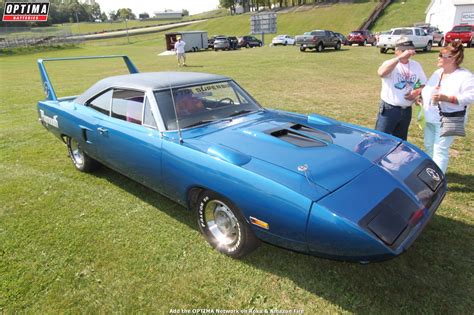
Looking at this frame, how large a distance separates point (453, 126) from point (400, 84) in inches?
30.5

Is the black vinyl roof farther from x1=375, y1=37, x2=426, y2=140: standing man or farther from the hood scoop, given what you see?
x1=375, y1=37, x2=426, y2=140: standing man

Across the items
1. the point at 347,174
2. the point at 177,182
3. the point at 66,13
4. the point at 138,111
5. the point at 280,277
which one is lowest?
the point at 280,277

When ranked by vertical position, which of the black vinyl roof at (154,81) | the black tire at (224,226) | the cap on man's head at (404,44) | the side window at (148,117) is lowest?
the black tire at (224,226)

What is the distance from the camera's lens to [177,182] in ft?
10.1

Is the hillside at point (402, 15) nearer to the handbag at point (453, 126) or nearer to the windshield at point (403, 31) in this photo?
the windshield at point (403, 31)

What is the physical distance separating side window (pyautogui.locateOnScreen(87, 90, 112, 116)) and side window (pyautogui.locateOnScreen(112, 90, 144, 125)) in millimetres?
104

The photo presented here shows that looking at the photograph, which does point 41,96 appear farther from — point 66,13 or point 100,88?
point 66,13

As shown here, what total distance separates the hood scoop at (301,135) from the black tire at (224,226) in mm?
840

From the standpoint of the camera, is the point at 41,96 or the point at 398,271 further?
the point at 41,96

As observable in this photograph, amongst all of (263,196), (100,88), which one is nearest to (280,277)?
(263,196)

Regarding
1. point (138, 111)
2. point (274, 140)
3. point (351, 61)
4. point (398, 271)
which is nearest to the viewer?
point (398, 271)

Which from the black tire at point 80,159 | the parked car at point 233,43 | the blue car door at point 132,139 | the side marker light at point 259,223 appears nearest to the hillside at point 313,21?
the parked car at point 233,43

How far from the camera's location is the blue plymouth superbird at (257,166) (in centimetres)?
224

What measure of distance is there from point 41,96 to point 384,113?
1126cm
